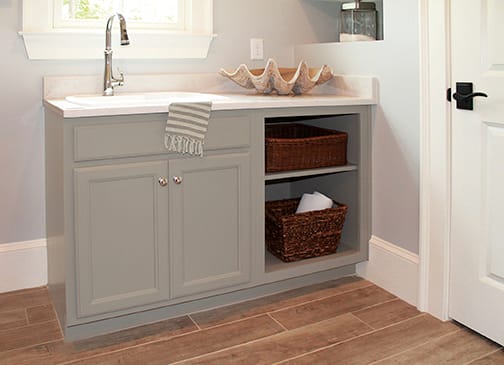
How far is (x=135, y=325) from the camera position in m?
2.32

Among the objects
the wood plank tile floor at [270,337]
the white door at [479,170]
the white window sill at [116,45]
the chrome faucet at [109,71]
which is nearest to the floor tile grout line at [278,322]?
the wood plank tile floor at [270,337]

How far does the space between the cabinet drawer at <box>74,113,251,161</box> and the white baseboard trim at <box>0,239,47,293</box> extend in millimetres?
833

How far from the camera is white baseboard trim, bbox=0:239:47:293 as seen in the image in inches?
104

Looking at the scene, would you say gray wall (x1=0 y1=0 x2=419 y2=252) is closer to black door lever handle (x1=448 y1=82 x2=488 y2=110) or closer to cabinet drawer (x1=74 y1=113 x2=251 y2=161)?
black door lever handle (x1=448 y1=82 x2=488 y2=110)

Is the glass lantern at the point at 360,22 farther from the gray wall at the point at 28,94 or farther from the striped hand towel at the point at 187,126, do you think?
the striped hand towel at the point at 187,126

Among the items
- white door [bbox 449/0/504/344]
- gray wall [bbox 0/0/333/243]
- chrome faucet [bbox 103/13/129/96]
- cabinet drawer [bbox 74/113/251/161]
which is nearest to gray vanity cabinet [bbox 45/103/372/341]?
cabinet drawer [bbox 74/113/251/161]

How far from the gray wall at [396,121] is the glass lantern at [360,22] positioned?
0.62 feet

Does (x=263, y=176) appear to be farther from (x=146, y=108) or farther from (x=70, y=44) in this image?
(x=70, y=44)

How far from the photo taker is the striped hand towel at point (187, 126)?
218 cm

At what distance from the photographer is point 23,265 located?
267cm

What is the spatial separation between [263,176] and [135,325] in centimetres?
80

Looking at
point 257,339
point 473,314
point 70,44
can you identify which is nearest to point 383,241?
point 473,314

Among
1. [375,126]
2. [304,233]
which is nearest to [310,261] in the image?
[304,233]

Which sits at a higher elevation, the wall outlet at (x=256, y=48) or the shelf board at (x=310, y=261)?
the wall outlet at (x=256, y=48)
